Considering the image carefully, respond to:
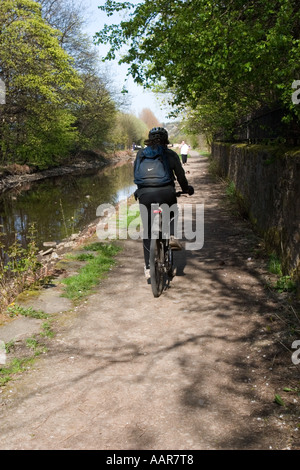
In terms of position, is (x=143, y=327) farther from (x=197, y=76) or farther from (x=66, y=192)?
(x=66, y=192)

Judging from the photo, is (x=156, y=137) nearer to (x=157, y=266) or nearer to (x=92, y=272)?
(x=157, y=266)

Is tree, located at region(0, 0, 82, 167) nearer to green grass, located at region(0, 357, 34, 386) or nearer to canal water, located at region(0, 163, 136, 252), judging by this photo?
canal water, located at region(0, 163, 136, 252)

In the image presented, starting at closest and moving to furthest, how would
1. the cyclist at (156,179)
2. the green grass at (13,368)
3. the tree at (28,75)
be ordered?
1. the green grass at (13,368)
2. the cyclist at (156,179)
3. the tree at (28,75)

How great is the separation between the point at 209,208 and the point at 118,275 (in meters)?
6.20

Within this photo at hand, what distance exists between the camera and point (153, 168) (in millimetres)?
5398

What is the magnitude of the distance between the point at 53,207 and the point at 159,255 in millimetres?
14572

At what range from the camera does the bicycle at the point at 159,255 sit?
5367 millimetres

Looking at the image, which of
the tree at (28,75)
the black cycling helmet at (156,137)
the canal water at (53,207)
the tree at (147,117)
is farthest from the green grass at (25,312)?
the tree at (147,117)

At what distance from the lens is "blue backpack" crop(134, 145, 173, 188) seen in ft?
17.7

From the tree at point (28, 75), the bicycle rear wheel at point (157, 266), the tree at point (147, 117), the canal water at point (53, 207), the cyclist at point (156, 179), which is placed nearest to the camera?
the bicycle rear wheel at point (157, 266)

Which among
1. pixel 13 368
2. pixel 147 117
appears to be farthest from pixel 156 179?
pixel 147 117

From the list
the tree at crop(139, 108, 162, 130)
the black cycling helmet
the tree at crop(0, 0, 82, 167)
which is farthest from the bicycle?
the tree at crop(139, 108, 162, 130)

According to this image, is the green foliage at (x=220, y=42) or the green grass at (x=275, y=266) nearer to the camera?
the green foliage at (x=220, y=42)

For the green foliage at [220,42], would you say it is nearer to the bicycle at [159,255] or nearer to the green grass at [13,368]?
the bicycle at [159,255]
